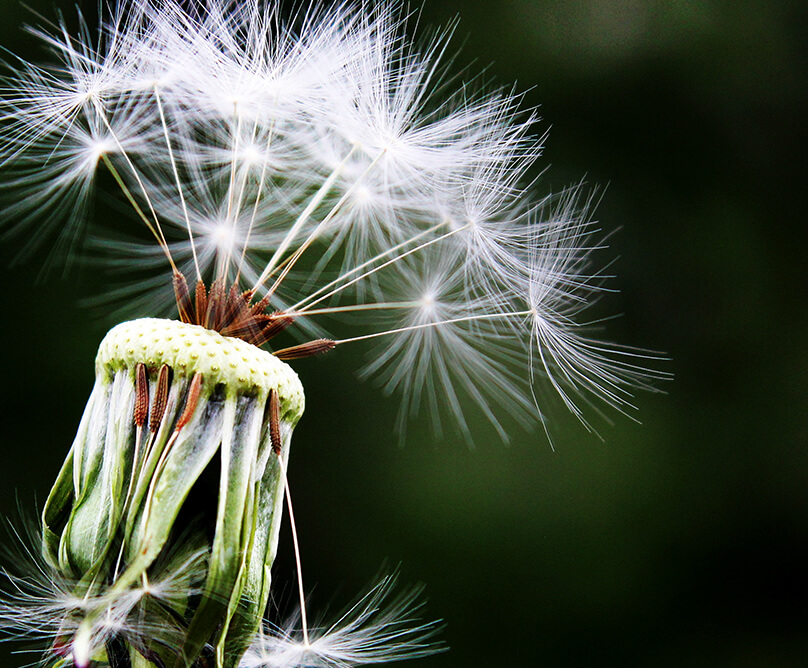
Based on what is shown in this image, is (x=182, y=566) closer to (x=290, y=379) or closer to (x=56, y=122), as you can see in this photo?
(x=290, y=379)

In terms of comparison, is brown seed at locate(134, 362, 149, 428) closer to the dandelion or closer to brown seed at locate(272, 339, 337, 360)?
the dandelion

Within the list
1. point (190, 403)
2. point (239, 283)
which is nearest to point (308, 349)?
point (190, 403)

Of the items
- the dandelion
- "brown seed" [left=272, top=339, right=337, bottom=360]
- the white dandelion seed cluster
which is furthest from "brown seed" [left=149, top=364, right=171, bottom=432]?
the white dandelion seed cluster

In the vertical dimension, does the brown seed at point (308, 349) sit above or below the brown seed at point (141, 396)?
above

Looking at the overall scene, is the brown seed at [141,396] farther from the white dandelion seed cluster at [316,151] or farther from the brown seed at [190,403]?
the white dandelion seed cluster at [316,151]

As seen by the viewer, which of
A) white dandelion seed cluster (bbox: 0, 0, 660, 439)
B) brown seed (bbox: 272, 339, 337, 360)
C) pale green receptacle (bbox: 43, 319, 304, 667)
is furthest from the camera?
white dandelion seed cluster (bbox: 0, 0, 660, 439)

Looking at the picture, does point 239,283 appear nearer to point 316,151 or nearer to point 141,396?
point 316,151

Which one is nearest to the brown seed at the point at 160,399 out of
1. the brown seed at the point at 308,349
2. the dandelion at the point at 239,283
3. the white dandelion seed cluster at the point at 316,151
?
the dandelion at the point at 239,283
